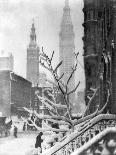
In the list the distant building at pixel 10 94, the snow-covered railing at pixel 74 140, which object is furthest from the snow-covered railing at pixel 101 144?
the distant building at pixel 10 94

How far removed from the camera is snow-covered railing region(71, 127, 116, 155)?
273 inches

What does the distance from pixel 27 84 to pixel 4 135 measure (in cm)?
4533

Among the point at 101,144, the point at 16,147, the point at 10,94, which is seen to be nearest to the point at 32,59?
the point at 10,94

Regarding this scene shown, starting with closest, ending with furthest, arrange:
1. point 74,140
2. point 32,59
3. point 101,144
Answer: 1. point 101,144
2. point 74,140
3. point 32,59

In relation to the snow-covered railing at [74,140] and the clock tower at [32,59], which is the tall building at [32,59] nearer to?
the clock tower at [32,59]

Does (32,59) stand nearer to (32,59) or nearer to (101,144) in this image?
(32,59)

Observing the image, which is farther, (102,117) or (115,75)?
(115,75)

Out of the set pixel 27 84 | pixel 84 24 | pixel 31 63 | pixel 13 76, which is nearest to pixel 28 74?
pixel 31 63

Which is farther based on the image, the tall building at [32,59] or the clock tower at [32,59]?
the clock tower at [32,59]

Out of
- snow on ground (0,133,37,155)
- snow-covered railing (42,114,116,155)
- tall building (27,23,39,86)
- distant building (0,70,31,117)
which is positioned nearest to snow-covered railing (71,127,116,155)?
snow-covered railing (42,114,116,155)

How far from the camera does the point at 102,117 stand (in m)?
9.85

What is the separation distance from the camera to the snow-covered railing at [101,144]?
22.7ft

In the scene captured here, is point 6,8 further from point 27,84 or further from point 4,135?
point 27,84

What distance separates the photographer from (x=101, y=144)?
7031 millimetres
